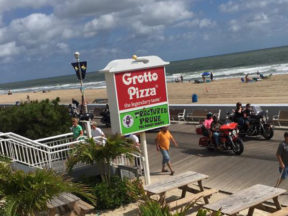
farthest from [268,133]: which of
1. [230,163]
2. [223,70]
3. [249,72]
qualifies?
[223,70]

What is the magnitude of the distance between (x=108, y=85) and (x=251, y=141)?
278 inches

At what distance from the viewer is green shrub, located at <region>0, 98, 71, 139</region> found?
13.5m

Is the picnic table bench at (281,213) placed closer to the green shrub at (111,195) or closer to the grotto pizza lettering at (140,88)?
the green shrub at (111,195)

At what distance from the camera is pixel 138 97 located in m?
8.49

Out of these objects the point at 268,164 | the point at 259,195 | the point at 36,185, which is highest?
the point at 36,185

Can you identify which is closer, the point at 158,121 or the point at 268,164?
the point at 158,121

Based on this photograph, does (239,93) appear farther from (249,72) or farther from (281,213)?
(249,72)

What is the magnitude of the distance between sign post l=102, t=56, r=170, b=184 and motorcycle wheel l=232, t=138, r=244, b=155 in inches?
142

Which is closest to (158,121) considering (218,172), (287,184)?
(218,172)

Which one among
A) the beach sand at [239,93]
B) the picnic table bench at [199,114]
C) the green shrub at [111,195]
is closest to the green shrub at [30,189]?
the green shrub at [111,195]

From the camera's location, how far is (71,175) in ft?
29.7

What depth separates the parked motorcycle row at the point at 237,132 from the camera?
11636 mm

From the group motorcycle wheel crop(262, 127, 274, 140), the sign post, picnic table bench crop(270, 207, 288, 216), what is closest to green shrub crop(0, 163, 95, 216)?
the sign post

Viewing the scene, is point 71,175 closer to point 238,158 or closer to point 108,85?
point 108,85
